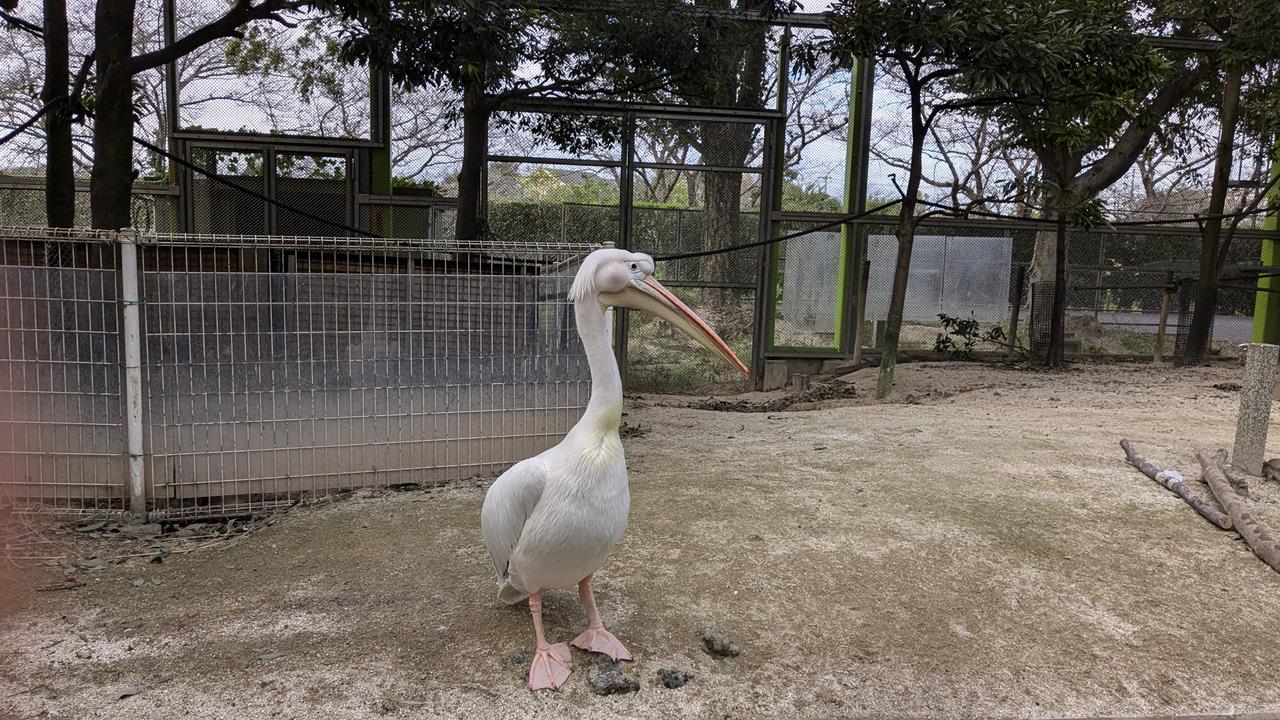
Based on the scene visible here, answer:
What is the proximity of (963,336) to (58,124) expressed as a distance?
9450 mm

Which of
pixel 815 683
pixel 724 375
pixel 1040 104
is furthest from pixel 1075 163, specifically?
pixel 815 683

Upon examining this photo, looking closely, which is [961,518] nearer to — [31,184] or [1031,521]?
[1031,521]

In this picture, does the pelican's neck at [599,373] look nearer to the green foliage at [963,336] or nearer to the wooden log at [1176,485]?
the wooden log at [1176,485]

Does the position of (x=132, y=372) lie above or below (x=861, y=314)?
below

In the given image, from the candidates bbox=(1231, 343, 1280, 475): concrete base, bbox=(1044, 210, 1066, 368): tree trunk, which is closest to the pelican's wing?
bbox=(1231, 343, 1280, 475): concrete base

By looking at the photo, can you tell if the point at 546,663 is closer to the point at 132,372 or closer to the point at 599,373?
the point at 599,373

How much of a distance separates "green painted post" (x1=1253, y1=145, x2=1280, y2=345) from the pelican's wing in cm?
1111

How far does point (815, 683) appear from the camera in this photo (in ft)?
8.25

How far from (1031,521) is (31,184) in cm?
1027

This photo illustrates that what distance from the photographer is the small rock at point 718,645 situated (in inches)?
105

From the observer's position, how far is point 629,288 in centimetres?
260

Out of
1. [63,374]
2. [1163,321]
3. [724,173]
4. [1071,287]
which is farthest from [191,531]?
[1163,321]

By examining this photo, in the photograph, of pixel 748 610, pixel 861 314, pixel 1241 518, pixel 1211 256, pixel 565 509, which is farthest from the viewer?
pixel 1211 256

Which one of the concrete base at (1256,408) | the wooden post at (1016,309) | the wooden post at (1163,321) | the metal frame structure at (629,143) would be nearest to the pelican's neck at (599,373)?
the concrete base at (1256,408)
